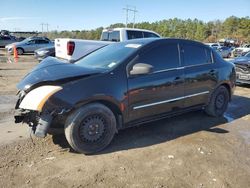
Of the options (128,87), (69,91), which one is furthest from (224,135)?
(69,91)

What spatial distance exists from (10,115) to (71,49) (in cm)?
462

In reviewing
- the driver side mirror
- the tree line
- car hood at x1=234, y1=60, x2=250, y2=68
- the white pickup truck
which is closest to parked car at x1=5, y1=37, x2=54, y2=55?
the white pickup truck

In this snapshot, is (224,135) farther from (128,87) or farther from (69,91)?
(69,91)

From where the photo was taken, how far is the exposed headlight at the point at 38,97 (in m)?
4.05

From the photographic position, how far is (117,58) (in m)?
4.96

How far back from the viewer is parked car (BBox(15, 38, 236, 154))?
4.21 metres

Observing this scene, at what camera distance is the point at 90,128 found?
4418mm

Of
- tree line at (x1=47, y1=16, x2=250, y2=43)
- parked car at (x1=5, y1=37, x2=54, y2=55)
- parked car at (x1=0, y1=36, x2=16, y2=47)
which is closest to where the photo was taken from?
parked car at (x1=5, y1=37, x2=54, y2=55)

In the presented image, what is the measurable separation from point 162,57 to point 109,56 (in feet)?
3.09

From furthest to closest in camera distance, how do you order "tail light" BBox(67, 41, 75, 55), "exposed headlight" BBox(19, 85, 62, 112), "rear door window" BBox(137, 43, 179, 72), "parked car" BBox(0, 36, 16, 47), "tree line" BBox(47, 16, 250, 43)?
"tree line" BBox(47, 16, 250, 43) < "parked car" BBox(0, 36, 16, 47) < "tail light" BBox(67, 41, 75, 55) < "rear door window" BBox(137, 43, 179, 72) < "exposed headlight" BBox(19, 85, 62, 112)

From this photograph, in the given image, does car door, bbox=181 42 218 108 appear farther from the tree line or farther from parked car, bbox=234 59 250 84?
the tree line

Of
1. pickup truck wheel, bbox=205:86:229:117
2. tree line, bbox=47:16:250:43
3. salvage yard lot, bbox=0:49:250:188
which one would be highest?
tree line, bbox=47:16:250:43

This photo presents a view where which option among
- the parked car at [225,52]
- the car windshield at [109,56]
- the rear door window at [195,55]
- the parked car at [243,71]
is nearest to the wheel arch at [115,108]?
the car windshield at [109,56]

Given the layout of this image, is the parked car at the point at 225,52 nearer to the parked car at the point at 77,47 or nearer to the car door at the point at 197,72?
the parked car at the point at 77,47
